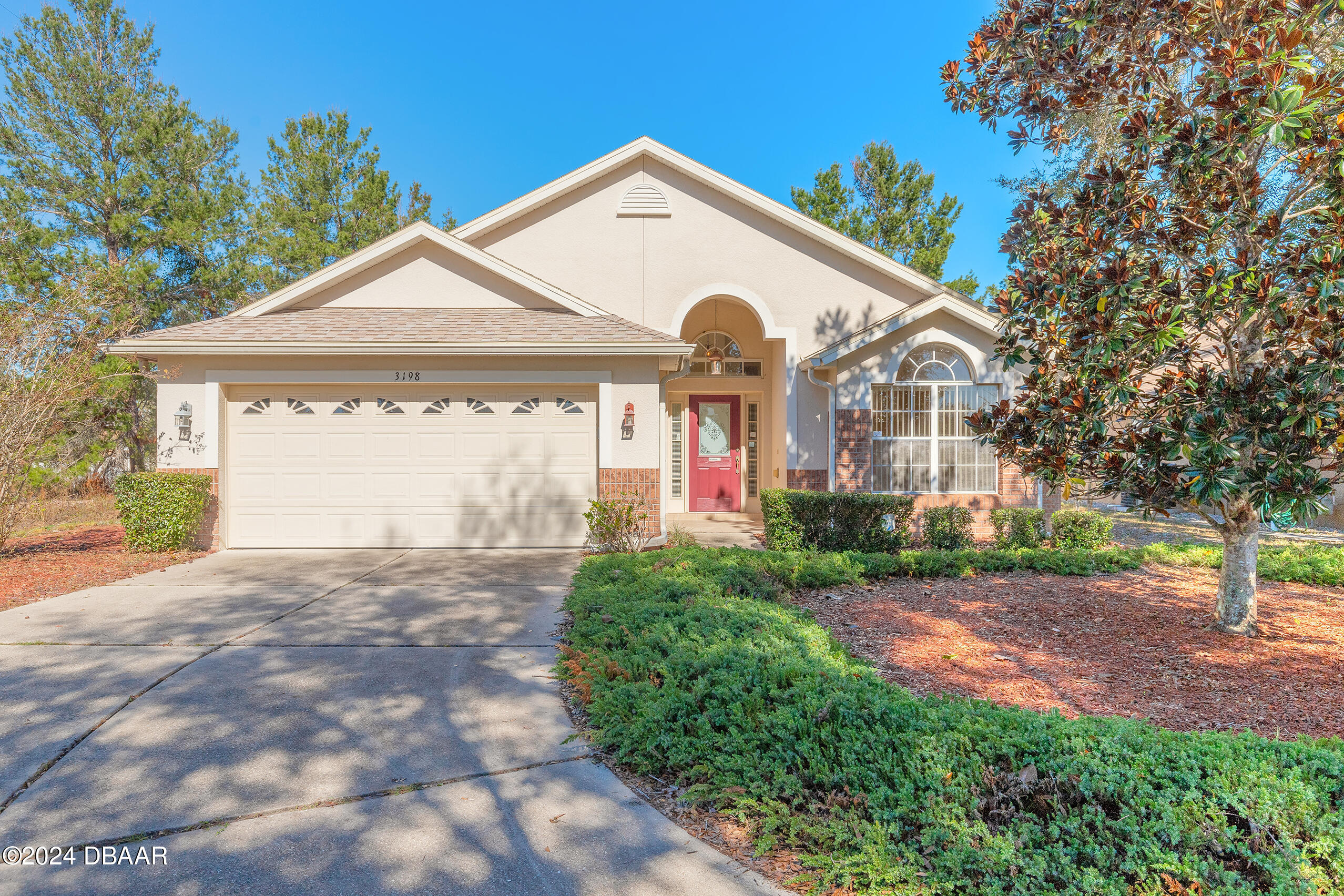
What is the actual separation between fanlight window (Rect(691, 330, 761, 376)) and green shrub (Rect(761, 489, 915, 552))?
439 cm

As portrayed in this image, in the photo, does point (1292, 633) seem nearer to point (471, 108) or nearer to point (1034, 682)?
point (1034, 682)

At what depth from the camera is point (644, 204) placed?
11.8 meters

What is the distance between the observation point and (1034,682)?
443 centimetres

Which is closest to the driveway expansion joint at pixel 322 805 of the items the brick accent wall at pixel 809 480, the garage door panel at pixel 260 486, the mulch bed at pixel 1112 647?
the mulch bed at pixel 1112 647

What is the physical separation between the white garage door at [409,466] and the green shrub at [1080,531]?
658cm

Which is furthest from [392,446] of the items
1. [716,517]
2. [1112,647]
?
[1112,647]

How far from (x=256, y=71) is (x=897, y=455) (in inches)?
714

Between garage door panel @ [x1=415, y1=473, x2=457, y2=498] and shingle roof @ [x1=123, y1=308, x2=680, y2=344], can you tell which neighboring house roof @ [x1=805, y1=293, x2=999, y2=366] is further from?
garage door panel @ [x1=415, y1=473, x2=457, y2=498]

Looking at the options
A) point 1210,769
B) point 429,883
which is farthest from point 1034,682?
point 429,883

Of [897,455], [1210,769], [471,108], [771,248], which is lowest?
[1210,769]

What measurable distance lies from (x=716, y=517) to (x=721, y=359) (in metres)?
3.11

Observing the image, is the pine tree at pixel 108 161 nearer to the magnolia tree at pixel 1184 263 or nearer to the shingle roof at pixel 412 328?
the shingle roof at pixel 412 328

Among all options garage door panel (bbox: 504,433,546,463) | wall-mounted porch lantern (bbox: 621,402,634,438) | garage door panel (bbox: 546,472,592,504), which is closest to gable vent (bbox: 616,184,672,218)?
wall-mounted porch lantern (bbox: 621,402,634,438)

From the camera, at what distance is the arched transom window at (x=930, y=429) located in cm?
1132
